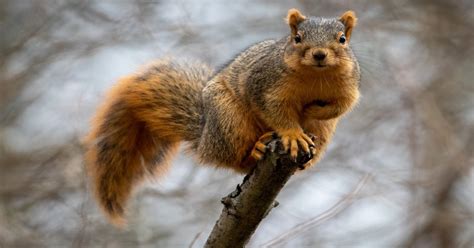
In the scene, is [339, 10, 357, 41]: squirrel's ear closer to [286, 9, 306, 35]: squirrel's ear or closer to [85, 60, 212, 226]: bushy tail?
[286, 9, 306, 35]: squirrel's ear

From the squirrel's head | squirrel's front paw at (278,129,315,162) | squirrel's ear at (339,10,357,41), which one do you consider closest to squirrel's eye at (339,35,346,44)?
the squirrel's head

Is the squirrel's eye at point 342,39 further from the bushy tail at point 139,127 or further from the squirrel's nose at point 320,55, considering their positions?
the bushy tail at point 139,127

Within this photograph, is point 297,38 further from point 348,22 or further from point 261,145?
point 261,145

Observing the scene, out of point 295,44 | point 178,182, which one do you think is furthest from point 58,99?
point 295,44

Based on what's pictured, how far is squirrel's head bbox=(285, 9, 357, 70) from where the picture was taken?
11.3 ft

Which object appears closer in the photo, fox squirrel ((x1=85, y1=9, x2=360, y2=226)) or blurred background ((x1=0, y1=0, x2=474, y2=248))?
fox squirrel ((x1=85, y1=9, x2=360, y2=226))

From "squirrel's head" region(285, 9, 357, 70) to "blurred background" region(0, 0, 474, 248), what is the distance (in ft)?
4.54

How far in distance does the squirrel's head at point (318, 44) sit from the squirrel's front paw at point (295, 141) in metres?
0.25

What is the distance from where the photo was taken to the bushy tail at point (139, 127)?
4.12m

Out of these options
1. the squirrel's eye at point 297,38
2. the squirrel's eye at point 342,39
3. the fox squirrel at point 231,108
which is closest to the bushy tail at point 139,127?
the fox squirrel at point 231,108

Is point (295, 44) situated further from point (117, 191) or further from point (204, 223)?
point (204, 223)

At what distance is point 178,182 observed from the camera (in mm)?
5625

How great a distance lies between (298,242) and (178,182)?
2.64 feet

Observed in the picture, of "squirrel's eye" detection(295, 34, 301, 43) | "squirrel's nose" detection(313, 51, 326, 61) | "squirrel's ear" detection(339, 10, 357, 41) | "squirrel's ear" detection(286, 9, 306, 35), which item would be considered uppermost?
"squirrel's ear" detection(339, 10, 357, 41)
